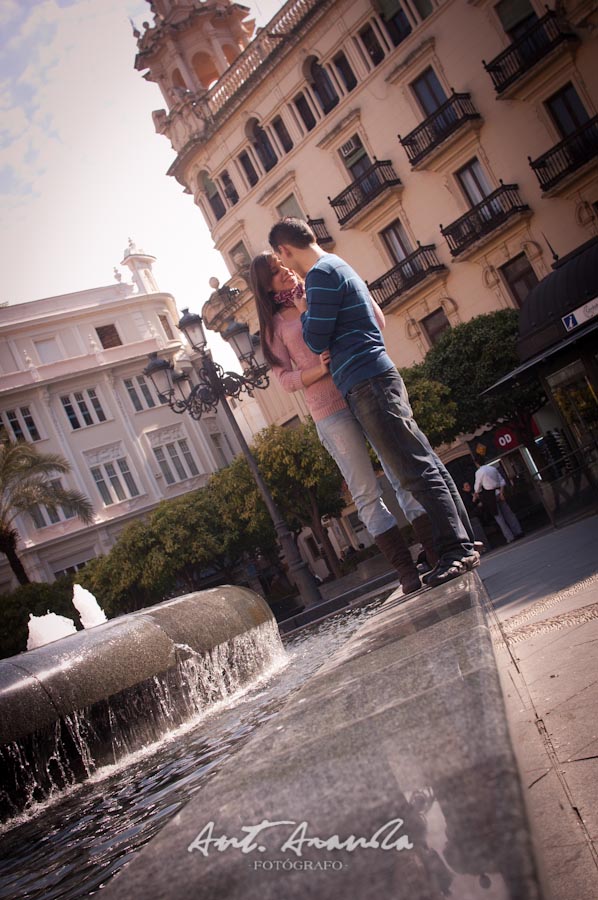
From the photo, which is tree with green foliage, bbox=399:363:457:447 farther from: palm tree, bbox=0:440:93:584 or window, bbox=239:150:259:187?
palm tree, bbox=0:440:93:584

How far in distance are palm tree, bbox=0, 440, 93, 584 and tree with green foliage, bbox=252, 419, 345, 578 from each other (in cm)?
1025

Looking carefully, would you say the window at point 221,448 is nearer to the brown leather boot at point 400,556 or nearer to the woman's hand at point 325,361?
the brown leather boot at point 400,556

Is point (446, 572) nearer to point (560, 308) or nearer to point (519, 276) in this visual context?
point (560, 308)

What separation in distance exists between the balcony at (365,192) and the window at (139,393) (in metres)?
17.5

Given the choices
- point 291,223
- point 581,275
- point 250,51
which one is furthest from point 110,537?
point 291,223

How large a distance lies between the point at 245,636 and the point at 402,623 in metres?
3.66

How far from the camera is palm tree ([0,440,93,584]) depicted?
28672 mm

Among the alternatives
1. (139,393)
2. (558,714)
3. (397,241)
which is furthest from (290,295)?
(139,393)

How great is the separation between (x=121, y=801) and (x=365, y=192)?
89.7 ft

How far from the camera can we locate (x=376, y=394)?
3.28 metres

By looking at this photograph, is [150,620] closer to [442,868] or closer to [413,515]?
[413,515]

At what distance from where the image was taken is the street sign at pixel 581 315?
12.9 meters

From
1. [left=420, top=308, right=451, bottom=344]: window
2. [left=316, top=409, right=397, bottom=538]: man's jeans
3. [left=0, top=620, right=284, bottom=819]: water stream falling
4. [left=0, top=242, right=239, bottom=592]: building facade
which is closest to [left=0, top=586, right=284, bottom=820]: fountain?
[left=0, top=620, right=284, bottom=819]: water stream falling

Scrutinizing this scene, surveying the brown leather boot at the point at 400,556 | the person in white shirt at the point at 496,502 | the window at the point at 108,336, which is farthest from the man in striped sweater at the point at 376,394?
the window at the point at 108,336
